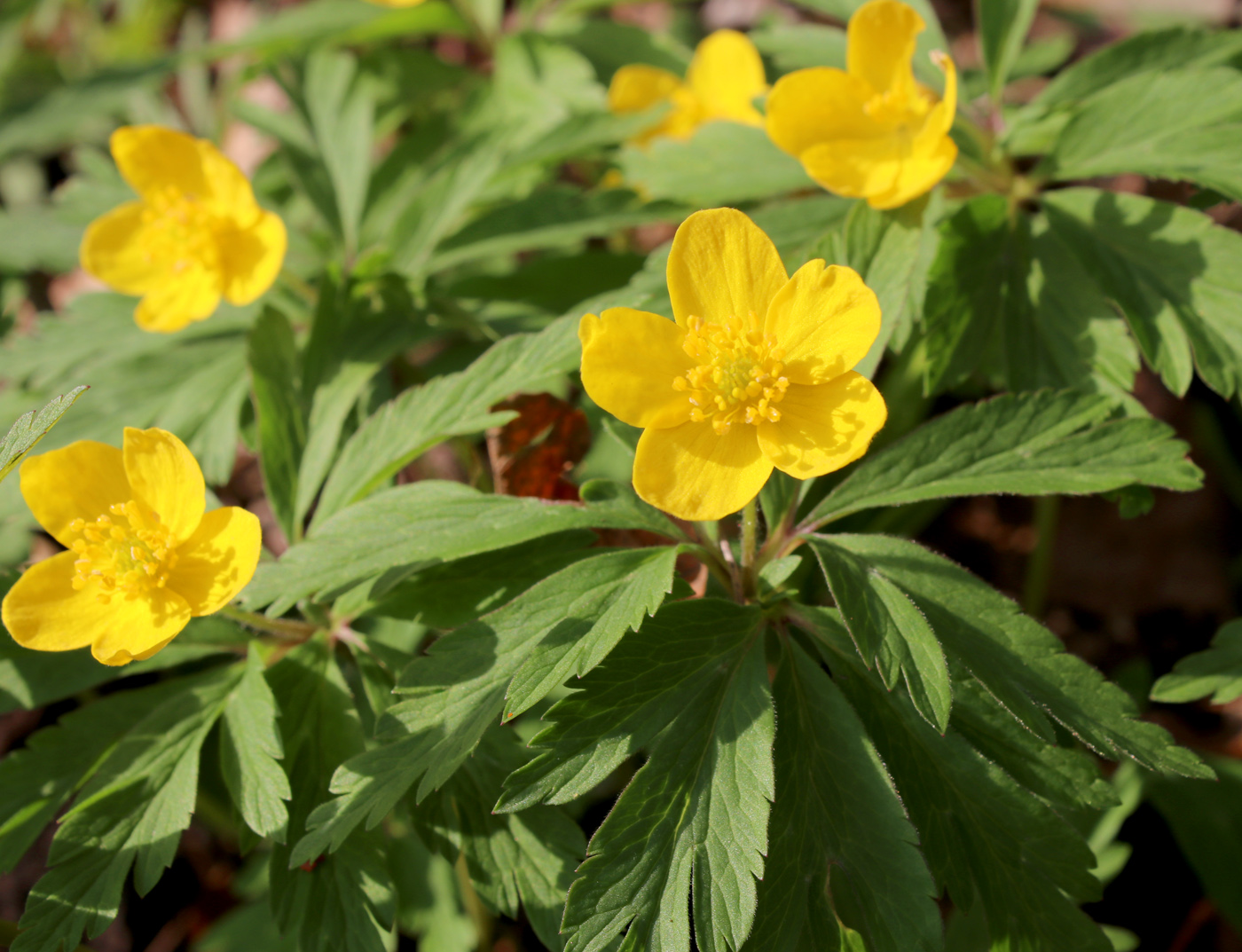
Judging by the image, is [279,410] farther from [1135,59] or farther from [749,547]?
[1135,59]

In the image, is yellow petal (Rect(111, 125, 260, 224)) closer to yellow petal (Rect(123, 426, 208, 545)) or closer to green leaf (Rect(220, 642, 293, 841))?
yellow petal (Rect(123, 426, 208, 545))

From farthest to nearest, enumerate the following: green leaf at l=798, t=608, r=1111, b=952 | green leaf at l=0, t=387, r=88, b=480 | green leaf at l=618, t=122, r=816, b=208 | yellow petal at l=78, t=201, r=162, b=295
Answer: yellow petal at l=78, t=201, r=162, b=295 < green leaf at l=618, t=122, r=816, b=208 < green leaf at l=798, t=608, r=1111, b=952 < green leaf at l=0, t=387, r=88, b=480

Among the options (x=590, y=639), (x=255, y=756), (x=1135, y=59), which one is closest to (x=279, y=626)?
(x=255, y=756)

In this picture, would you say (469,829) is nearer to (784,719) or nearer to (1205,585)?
(784,719)

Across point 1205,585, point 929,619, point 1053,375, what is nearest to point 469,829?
point 929,619

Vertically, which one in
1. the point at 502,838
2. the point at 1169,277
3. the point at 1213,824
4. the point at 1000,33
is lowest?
the point at 1213,824

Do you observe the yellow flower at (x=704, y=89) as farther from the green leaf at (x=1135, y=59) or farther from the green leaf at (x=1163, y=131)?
the green leaf at (x=1163, y=131)

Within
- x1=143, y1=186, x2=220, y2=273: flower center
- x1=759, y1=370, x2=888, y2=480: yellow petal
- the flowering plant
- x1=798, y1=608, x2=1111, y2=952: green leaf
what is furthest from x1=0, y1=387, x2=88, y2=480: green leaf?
x1=798, y1=608, x2=1111, y2=952: green leaf
